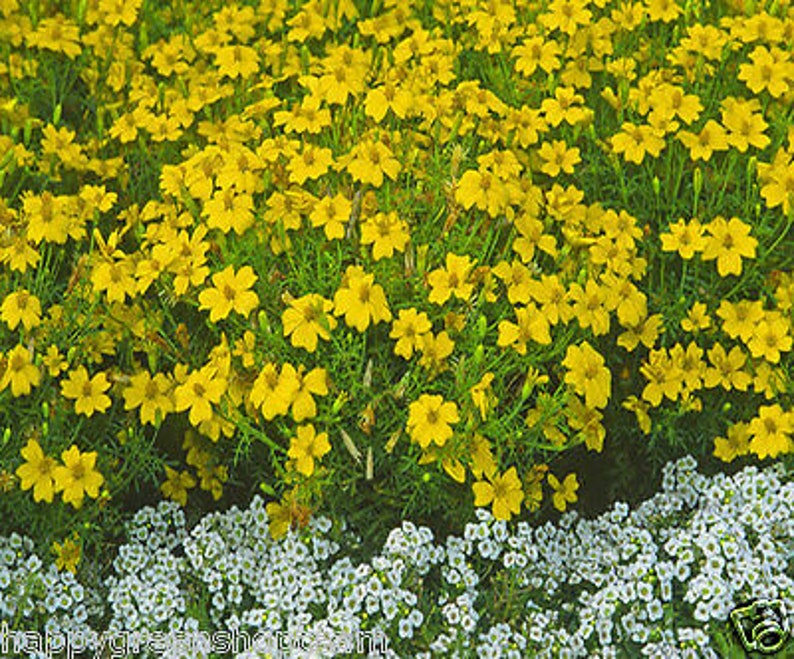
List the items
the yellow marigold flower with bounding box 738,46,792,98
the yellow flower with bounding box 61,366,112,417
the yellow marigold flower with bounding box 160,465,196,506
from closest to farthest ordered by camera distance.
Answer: the yellow flower with bounding box 61,366,112,417 < the yellow marigold flower with bounding box 160,465,196,506 < the yellow marigold flower with bounding box 738,46,792,98

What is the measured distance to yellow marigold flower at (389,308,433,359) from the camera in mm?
3045

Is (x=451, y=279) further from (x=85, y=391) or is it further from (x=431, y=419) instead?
(x=85, y=391)

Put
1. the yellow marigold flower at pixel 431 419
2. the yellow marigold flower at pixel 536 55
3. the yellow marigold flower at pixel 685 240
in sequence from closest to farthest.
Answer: the yellow marigold flower at pixel 431 419, the yellow marigold flower at pixel 685 240, the yellow marigold flower at pixel 536 55

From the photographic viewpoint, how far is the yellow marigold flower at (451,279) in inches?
121

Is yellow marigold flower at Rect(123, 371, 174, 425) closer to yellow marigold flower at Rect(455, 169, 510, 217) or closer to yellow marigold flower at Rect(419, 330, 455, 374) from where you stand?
yellow marigold flower at Rect(419, 330, 455, 374)

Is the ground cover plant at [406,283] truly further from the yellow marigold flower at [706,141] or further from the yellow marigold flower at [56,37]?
the yellow marigold flower at [56,37]

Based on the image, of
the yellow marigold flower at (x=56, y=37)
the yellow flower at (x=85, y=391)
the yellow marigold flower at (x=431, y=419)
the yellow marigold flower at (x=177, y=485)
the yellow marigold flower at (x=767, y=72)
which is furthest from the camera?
the yellow marigold flower at (x=56, y=37)

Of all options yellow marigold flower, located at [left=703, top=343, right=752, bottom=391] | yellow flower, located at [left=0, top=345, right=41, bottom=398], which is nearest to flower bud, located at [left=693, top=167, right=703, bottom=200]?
yellow marigold flower, located at [left=703, top=343, right=752, bottom=391]

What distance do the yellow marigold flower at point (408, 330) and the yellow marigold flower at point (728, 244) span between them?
0.73 m

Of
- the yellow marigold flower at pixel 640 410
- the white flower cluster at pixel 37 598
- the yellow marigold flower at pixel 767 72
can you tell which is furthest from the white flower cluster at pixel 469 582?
the yellow marigold flower at pixel 767 72

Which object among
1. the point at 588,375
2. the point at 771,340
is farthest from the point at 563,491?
the point at 771,340

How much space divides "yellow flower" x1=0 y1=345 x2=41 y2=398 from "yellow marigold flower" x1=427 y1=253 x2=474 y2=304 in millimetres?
887

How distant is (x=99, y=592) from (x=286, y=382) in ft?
2.39

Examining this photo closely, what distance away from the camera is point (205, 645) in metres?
3.06
